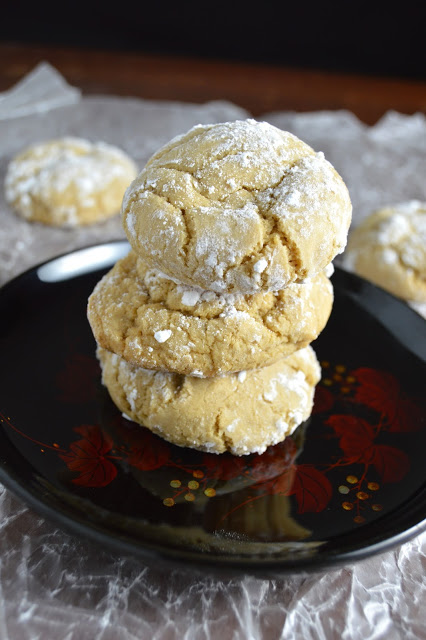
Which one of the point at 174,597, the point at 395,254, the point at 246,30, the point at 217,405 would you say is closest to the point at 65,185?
the point at 395,254

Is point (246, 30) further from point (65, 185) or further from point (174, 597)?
point (174, 597)

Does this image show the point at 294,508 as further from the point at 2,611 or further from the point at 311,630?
the point at 2,611

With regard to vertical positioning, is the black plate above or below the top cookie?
below

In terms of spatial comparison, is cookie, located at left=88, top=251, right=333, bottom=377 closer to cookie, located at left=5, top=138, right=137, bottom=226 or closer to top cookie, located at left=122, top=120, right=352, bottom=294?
top cookie, located at left=122, top=120, right=352, bottom=294

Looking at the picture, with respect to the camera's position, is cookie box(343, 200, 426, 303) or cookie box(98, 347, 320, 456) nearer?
cookie box(98, 347, 320, 456)

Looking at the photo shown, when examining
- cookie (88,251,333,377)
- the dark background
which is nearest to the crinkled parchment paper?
cookie (88,251,333,377)

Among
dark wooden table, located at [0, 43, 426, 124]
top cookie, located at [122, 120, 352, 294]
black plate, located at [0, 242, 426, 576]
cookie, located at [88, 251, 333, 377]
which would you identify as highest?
top cookie, located at [122, 120, 352, 294]

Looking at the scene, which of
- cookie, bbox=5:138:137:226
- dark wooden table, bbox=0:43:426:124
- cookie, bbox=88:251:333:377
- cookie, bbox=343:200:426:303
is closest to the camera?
cookie, bbox=88:251:333:377

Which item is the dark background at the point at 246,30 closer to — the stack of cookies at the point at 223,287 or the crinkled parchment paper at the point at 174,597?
the stack of cookies at the point at 223,287
